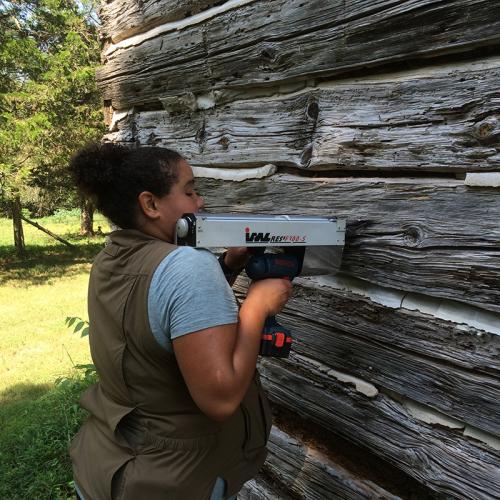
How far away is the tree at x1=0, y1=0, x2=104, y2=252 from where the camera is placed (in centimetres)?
1181

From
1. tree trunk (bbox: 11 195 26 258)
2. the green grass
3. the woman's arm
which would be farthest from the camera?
tree trunk (bbox: 11 195 26 258)

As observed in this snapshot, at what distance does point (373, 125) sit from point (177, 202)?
720 millimetres

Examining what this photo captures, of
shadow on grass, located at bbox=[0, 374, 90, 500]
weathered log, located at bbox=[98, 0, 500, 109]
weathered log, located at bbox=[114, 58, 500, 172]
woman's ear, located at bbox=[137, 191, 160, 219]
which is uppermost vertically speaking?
weathered log, located at bbox=[98, 0, 500, 109]

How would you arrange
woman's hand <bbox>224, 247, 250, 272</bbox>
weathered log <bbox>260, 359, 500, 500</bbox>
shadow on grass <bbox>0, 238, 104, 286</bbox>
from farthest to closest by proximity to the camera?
1. shadow on grass <bbox>0, 238, 104, 286</bbox>
2. woman's hand <bbox>224, 247, 250, 272</bbox>
3. weathered log <bbox>260, 359, 500, 500</bbox>

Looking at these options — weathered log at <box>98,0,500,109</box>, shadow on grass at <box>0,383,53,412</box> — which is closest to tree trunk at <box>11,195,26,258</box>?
shadow on grass at <box>0,383,53,412</box>

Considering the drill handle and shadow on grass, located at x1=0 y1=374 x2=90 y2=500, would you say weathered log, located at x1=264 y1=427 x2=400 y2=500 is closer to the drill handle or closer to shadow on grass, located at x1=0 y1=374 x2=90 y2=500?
the drill handle

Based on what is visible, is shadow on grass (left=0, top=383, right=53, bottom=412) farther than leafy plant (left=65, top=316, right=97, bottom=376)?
Yes

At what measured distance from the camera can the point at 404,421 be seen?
172 cm

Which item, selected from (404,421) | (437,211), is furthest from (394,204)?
(404,421)

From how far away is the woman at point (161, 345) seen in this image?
3.90 ft

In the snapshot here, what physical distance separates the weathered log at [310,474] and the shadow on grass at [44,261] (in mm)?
12434

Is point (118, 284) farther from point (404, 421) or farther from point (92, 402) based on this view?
point (404, 421)

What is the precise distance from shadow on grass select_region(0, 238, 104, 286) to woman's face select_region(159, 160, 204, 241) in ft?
42.9

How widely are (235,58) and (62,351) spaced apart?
6.52 meters
